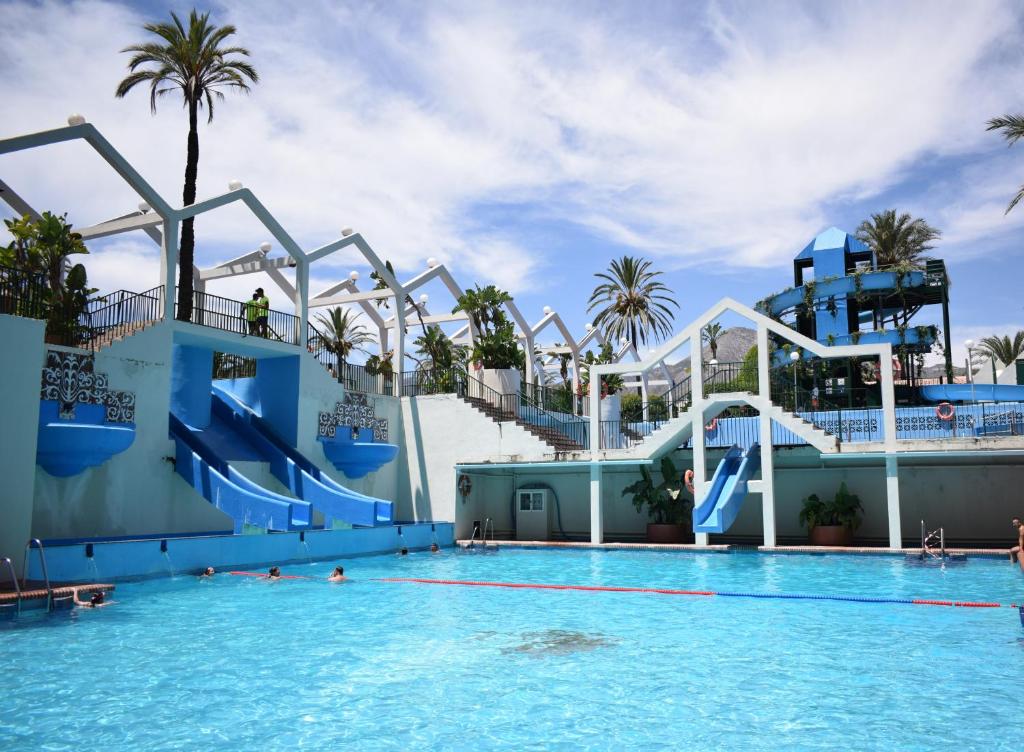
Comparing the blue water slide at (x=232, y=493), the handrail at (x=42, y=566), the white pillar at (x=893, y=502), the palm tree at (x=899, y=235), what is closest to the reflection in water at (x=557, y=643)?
the handrail at (x=42, y=566)

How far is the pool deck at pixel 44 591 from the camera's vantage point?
11.7m

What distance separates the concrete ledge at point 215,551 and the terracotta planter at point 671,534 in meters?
6.17

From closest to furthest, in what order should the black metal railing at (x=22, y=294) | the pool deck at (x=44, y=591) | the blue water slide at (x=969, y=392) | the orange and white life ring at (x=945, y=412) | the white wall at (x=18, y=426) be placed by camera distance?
the pool deck at (x=44, y=591) → the white wall at (x=18, y=426) → the black metal railing at (x=22, y=294) → the orange and white life ring at (x=945, y=412) → the blue water slide at (x=969, y=392)

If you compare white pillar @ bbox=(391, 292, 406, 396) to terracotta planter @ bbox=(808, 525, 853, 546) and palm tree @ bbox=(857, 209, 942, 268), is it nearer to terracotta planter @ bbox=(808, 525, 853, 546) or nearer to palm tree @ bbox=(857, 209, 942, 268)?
terracotta planter @ bbox=(808, 525, 853, 546)

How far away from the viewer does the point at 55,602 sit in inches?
487

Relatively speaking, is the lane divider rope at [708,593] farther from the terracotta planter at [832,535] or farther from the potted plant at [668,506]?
the terracotta planter at [832,535]

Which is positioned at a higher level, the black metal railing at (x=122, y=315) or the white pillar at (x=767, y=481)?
the black metal railing at (x=122, y=315)

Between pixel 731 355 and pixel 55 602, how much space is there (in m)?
133

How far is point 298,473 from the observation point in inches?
851

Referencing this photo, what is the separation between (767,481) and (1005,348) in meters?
43.4

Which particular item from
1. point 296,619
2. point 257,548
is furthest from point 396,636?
point 257,548

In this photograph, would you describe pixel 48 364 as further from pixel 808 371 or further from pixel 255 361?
pixel 808 371

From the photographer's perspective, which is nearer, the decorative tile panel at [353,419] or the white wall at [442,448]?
the decorative tile panel at [353,419]

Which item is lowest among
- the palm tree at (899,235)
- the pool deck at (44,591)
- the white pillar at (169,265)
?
the pool deck at (44,591)
